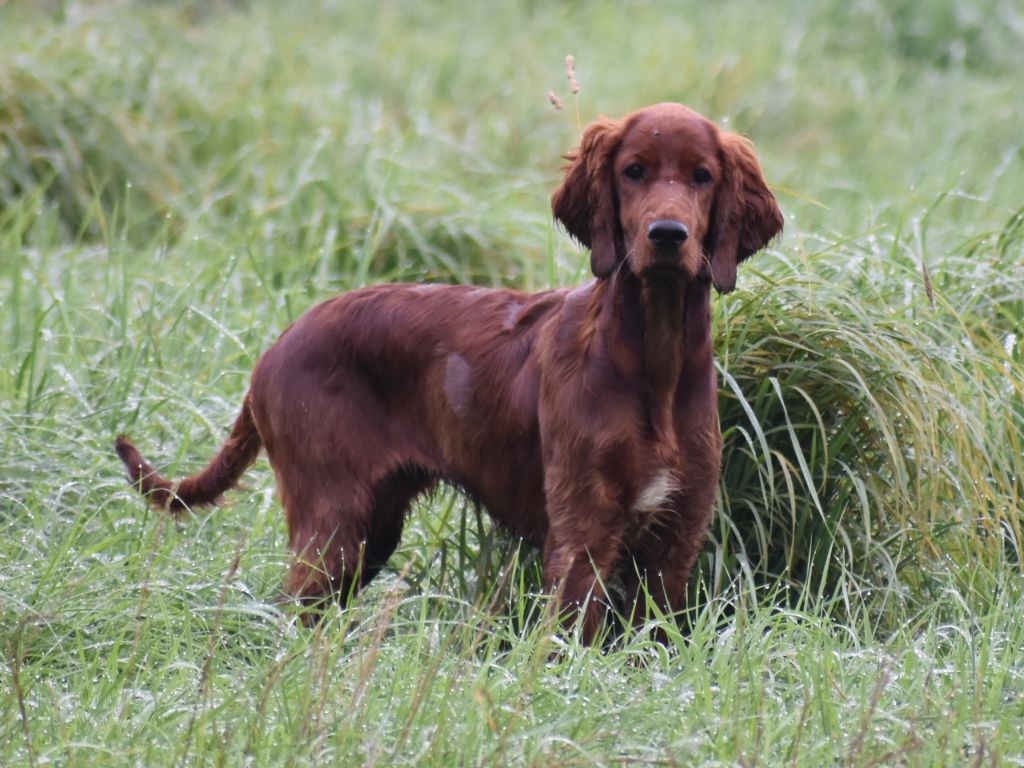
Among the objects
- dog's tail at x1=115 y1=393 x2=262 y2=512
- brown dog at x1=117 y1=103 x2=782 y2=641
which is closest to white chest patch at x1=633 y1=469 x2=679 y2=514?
brown dog at x1=117 y1=103 x2=782 y2=641

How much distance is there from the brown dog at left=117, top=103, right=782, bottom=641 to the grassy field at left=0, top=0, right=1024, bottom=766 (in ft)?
0.54

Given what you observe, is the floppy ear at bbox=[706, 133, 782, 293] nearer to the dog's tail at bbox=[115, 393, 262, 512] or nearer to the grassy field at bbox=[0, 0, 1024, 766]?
the grassy field at bbox=[0, 0, 1024, 766]

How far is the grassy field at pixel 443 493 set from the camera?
8.50 ft

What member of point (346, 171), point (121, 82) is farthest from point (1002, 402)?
point (121, 82)

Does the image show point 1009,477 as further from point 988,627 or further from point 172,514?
point 172,514

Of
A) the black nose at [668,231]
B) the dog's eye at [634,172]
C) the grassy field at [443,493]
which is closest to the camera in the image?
the grassy field at [443,493]

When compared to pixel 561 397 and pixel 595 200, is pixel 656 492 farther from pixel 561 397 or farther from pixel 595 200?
pixel 595 200

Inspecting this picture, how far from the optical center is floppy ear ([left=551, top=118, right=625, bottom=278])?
3.18 metres

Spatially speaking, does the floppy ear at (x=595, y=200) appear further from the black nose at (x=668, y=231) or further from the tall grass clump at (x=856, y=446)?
the tall grass clump at (x=856, y=446)

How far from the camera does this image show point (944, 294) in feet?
13.3

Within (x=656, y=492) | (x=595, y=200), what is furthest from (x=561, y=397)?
(x=595, y=200)

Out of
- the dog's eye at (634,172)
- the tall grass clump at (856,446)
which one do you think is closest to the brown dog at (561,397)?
the dog's eye at (634,172)

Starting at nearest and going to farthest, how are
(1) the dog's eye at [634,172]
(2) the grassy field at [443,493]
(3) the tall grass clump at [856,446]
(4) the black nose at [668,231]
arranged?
(2) the grassy field at [443,493] < (4) the black nose at [668,231] < (1) the dog's eye at [634,172] < (3) the tall grass clump at [856,446]

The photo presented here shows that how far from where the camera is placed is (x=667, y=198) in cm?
303
